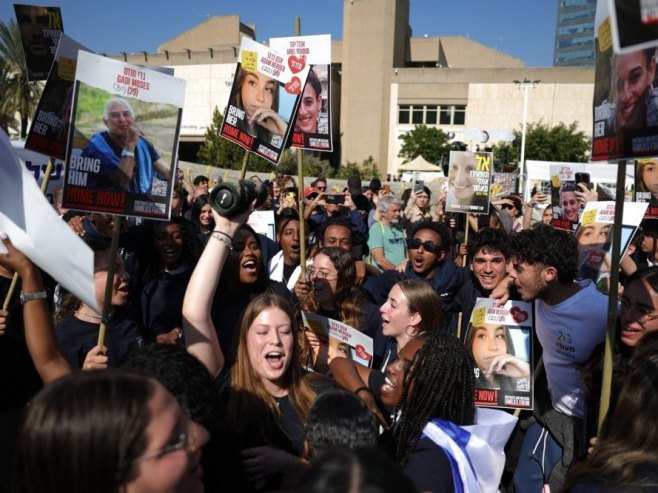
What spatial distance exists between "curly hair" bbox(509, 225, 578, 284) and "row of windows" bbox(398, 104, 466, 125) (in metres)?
65.2

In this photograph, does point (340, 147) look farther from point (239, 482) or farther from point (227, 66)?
point (239, 482)

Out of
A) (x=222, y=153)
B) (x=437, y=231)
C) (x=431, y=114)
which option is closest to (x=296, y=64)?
(x=437, y=231)

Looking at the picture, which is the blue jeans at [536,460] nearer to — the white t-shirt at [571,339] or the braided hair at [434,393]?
the white t-shirt at [571,339]

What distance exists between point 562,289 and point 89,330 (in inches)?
101

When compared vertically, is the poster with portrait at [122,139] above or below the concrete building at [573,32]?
below

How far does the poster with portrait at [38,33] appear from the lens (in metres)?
5.82

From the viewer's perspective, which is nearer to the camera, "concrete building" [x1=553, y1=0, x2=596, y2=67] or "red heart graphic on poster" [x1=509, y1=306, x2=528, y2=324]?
"red heart graphic on poster" [x1=509, y1=306, x2=528, y2=324]

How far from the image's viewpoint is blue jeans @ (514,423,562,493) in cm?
366

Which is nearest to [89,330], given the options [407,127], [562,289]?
[562,289]

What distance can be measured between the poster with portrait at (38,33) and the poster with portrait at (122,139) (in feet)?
10.1

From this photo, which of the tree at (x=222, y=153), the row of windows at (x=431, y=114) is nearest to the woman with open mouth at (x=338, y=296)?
the tree at (x=222, y=153)

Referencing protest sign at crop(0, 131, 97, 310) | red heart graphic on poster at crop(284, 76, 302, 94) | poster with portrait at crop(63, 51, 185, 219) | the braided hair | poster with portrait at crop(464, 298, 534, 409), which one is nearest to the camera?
protest sign at crop(0, 131, 97, 310)

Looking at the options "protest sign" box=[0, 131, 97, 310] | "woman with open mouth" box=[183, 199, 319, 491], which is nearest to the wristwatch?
"protest sign" box=[0, 131, 97, 310]

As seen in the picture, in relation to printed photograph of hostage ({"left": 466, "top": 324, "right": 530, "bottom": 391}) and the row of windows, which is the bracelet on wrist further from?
the row of windows
